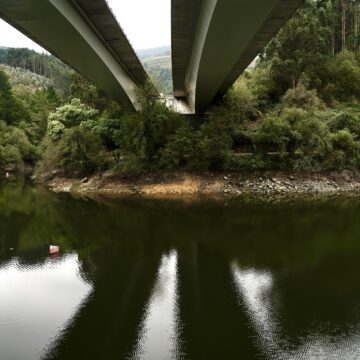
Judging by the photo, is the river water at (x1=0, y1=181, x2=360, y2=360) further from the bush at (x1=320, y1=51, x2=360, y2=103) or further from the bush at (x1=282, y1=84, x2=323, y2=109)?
the bush at (x1=320, y1=51, x2=360, y2=103)

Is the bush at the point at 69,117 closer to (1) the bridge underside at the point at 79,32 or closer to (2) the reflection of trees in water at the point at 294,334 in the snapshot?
(1) the bridge underside at the point at 79,32

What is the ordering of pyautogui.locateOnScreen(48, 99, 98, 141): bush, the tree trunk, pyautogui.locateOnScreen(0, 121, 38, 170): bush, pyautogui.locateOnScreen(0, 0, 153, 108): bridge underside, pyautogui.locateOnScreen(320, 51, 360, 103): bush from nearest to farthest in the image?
pyautogui.locateOnScreen(0, 0, 153, 108): bridge underside < pyautogui.locateOnScreen(48, 99, 98, 141): bush < pyautogui.locateOnScreen(320, 51, 360, 103): bush < the tree trunk < pyautogui.locateOnScreen(0, 121, 38, 170): bush

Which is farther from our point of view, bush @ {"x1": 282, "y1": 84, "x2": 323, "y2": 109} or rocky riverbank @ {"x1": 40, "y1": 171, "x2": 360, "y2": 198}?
bush @ {"x1": 282, "y1": 84, "x2": 323, "y2": 109}

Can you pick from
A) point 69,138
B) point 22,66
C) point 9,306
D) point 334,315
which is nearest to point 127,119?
point 69,138

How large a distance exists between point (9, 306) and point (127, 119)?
66.6 feet

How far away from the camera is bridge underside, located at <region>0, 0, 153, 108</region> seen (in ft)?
33.3

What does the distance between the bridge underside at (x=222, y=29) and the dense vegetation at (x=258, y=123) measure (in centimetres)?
883

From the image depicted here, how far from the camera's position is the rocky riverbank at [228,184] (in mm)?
27328

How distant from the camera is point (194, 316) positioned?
10.0 m

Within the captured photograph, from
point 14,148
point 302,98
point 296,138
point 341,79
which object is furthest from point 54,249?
point 14,148

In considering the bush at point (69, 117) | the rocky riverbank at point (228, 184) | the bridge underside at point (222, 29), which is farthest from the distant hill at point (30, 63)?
the bridge underside at point (222, 29)

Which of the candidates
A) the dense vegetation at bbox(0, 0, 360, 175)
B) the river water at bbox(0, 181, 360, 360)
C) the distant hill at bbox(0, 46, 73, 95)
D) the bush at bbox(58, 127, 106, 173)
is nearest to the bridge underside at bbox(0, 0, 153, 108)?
the river water at bbox(0, 181, 360, 360)

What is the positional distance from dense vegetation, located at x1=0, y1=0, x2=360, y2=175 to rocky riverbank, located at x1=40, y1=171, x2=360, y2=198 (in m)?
0.67

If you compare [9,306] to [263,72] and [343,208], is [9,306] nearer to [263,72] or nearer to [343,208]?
[343,208]
